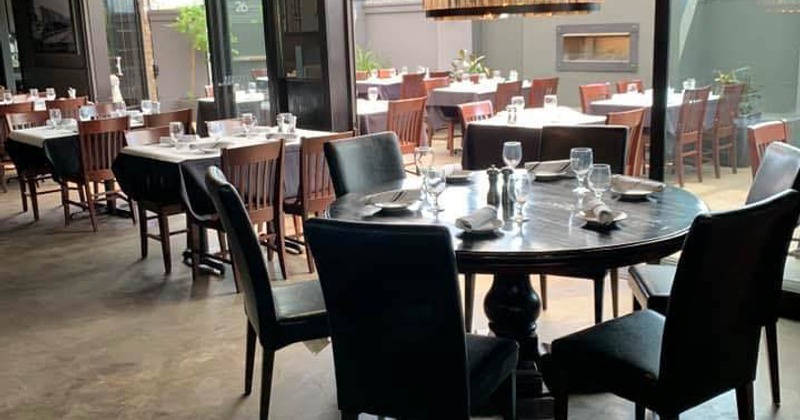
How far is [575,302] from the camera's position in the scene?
4.06 m

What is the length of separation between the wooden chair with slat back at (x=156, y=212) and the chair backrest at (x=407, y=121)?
187 centimetres

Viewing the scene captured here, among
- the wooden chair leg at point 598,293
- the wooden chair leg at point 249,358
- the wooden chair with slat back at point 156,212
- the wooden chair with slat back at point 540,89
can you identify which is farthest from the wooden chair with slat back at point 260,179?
the wooden chair with slat back at point 540,89

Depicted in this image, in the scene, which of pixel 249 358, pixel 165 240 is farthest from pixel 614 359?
pixel 165 240

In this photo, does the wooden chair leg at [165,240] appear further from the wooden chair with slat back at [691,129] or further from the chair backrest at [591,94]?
the chair backrest at [591,94]

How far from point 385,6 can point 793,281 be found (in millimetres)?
9284

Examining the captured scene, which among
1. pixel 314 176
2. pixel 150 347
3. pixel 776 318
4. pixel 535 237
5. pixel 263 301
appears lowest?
pixel 150 347

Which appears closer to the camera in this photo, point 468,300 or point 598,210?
point 598,210

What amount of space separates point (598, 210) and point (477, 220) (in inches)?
15.8

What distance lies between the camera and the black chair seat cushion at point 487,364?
2.24 metres

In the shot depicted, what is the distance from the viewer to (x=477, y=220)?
2.50 meters

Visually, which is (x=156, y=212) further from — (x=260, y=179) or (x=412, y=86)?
(x=412, y=86)

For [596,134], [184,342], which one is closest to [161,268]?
[184,342]

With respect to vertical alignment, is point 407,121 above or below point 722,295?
Answer: above

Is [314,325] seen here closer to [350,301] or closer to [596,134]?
[350,301]
